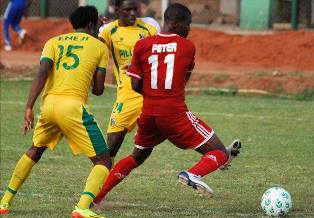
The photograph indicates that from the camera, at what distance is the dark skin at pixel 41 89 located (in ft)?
31.1

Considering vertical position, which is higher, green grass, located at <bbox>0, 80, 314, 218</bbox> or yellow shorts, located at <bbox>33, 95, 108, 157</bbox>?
yellow shorts, located at <bbox>33, 95, 108, 157</bbox>

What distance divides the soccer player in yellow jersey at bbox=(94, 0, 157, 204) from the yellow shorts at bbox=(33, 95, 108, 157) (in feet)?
4.28

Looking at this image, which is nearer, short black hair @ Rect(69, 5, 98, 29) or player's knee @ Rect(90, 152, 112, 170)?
player's knee @ Rect(90, 152, 112, 170)

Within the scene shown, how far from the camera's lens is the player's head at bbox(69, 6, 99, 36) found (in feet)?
32.0

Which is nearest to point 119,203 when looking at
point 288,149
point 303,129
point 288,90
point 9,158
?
point 9,158

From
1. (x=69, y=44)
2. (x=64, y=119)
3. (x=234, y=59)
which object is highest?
(x=69, y=44)

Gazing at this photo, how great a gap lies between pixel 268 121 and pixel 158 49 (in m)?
7.90

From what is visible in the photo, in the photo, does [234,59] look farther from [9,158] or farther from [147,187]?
[147,187]

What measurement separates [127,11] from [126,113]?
46.8 inches

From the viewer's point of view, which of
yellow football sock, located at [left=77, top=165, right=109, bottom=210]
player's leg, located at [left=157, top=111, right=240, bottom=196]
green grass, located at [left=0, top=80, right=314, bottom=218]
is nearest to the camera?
yellow football sock, located at [left=77, top=165, right=109, bottom=210]

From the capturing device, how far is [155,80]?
31.9 ft

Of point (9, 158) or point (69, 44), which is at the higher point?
point (69, 44)

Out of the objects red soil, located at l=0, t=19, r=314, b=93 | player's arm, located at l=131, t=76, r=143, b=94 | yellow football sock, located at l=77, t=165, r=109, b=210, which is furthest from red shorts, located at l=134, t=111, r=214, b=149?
red soil, located at l=0, t=19, r=314, b=93

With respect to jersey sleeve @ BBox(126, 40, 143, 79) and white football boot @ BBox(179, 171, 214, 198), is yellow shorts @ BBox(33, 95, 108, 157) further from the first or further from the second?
white football boot @ BBox(179, 171, 214, 198)
